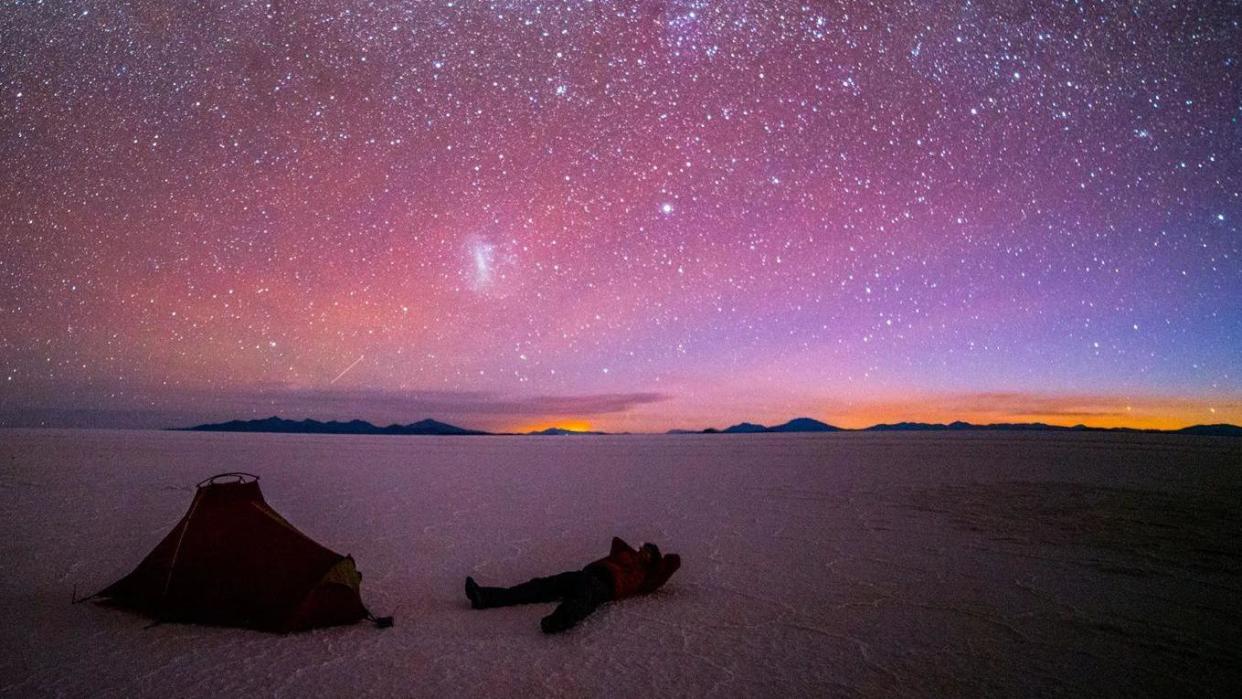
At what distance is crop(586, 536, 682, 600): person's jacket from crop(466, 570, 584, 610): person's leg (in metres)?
0.28

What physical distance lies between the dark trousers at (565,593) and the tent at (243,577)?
1.08 m

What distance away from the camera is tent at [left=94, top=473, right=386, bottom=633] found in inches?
180

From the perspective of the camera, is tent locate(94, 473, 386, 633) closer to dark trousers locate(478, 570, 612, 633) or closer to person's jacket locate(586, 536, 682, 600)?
dark trousers locate(478, 570, 612, 633)

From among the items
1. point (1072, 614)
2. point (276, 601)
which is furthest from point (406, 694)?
point (1072, 614)

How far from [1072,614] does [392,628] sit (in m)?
5.67

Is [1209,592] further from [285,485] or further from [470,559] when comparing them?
[285,485]

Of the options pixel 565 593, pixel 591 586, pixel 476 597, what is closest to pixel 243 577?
pixel 476 597

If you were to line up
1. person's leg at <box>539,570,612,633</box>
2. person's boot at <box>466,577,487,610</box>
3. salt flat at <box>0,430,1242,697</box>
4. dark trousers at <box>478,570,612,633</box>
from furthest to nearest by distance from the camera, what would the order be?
person's boot at <box>466,577,487,610</box> → dark trousers at <box>478,570,612,633</box> → person's leg at <box>539,570,612,633</box> → salt flat at <box>0,430,1242,697</box>

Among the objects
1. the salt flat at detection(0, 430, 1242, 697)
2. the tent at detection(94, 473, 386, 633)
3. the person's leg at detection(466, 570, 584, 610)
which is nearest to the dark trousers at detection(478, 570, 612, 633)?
the person's leg at detection(466, 570, 584, 610)

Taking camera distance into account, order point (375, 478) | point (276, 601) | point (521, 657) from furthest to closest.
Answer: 1. point (375, 478)
2. point (276, 601)
3. point (521, 657)

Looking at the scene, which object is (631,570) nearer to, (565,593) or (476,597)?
(565,593)

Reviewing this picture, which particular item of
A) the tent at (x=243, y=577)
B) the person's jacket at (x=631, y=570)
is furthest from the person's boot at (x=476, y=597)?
the person's jacket at (x=631, y=570)

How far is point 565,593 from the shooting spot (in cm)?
525

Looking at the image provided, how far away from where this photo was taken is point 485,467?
1986 cm
